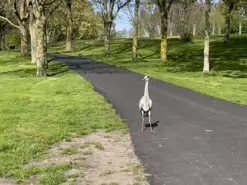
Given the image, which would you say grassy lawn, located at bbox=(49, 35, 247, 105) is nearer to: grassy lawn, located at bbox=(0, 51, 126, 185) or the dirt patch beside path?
grassy lawn, located at bbox=(0, 51, 126, 185)

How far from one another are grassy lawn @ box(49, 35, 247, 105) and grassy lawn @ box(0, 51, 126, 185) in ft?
22.3

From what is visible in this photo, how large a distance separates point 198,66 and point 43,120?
22.9 meters

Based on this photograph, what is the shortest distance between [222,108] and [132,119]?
4.08 metres

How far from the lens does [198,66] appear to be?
31469 mm

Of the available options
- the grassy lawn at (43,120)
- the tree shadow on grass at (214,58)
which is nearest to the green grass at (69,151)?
the grassy lawn at (43,120)

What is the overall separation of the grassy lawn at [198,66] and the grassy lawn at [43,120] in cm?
681

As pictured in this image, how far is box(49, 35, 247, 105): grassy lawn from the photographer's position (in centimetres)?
1902

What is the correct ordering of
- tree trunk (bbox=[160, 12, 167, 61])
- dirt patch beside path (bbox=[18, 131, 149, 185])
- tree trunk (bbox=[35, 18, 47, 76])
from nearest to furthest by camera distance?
dirt patch beside path (bbox=[18, 131, 149, 185]) < tree trunk (bbox=[35, 18, 47, 76]) < tree trunk (bbox=[160, 12, 167, 61])

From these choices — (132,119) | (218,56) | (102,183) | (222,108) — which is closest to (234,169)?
(102,183)

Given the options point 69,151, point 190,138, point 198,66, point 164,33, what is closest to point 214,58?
point 198,66

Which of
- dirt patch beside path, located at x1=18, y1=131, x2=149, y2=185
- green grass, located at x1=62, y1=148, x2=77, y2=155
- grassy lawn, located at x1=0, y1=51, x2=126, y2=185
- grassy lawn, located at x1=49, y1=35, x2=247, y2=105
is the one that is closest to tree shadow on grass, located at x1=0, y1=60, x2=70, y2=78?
grassy lawn, located at x1=49, y1=35, x2=247, y2=105

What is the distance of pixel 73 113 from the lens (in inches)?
488

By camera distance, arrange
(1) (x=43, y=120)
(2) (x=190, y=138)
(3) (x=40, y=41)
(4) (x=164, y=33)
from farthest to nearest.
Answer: (4) (x=164, y=33) < (3) (x=40, y=41) < (1) (x=43, y=120) < (2) (x=190, y=138)

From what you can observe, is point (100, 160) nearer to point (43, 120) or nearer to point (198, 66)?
point (43, 120)
